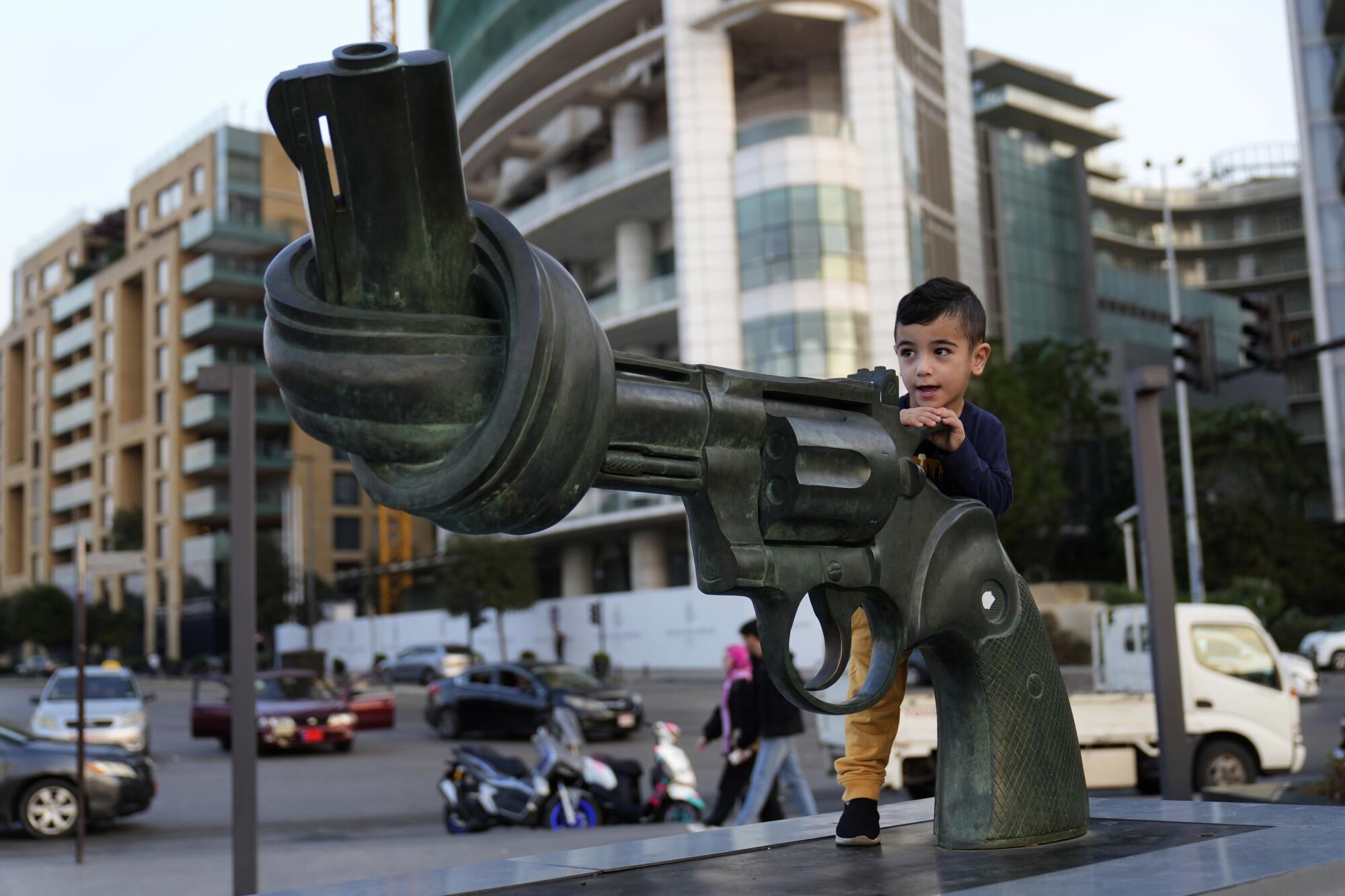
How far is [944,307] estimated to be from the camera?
109 inches

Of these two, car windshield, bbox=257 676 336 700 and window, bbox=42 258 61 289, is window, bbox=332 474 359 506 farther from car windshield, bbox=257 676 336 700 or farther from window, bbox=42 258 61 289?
car windshield, bbox=257 676 336 700

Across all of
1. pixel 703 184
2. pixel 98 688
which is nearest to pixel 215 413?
pixel 703 184

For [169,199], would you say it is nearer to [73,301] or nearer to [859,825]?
[73,301]

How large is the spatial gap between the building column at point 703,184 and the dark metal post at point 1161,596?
94.9 feet

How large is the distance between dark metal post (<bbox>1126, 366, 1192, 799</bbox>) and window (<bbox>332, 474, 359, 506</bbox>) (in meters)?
61.1

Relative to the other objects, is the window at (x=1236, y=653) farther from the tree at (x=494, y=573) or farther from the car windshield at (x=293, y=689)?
the tree at (x=494, y=573)

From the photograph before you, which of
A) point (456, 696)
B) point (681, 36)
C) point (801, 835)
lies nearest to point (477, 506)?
point (801, 835)

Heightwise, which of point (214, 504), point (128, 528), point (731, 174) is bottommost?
point (128, 528)

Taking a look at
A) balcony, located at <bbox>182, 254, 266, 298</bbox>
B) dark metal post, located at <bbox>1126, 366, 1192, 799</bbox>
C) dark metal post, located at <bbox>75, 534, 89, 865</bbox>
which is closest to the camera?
dark metal post, located at <bbox>1126, 366, 1192, 799</bbox>

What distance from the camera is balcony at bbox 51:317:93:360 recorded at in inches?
2977

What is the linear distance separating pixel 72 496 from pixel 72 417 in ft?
15.2

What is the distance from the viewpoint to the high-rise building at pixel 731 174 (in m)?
38.0

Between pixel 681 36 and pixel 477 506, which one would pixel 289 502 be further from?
pixel 477 506

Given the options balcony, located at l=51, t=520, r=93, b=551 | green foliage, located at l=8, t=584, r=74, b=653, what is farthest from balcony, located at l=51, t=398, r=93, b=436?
green foliage, located at l=8, t=584, r=74, b=653
